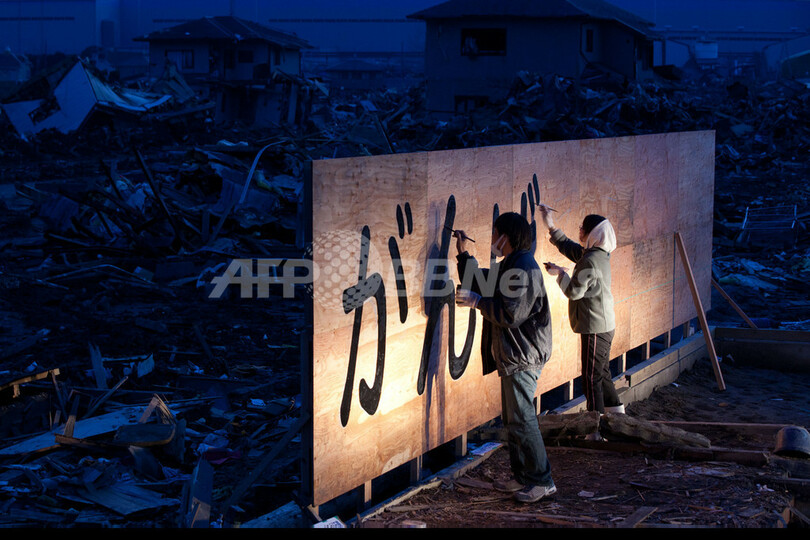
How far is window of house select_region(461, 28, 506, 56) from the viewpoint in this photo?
4431cm

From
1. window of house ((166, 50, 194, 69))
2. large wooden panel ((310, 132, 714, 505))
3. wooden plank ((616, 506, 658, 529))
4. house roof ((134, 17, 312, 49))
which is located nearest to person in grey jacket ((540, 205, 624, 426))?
large wooden panel ((310, 132, 714, 505))

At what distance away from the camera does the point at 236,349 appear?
1219 cm

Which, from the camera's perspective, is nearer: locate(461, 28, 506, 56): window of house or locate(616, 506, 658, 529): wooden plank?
locate(616, 506, 658, 529): wooden plank

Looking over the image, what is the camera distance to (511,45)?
43.5 m

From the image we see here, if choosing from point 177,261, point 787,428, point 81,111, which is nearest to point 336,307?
point 787,428

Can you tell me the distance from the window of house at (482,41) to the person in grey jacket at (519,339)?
39.2 metres

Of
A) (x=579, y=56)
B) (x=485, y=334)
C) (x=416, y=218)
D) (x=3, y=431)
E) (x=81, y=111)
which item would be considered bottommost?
(x=3, y=431)

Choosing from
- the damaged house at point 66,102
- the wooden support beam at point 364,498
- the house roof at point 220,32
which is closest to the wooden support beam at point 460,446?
the wooden support beam at point 364,498

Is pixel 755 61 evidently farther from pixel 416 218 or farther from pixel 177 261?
pixel 416 218

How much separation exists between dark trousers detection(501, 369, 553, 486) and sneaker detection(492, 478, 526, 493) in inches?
5.4

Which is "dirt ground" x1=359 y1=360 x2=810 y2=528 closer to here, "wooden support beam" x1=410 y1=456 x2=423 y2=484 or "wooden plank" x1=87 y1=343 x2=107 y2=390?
"wooden support beam" x1=410 y1=456 x2=423 y2=484

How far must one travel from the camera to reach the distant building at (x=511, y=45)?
140 ft

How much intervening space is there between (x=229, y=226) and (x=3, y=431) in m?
10.5

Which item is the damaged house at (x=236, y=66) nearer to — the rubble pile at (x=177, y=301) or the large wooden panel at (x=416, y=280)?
the rubble pile at (x=177, y=301)
